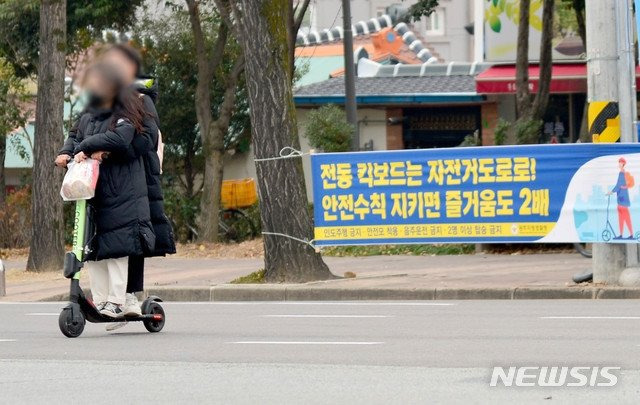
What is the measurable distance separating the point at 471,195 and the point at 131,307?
6.33 metres

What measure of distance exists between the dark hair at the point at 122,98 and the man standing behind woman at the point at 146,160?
0.04m

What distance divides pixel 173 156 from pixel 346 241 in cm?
1269

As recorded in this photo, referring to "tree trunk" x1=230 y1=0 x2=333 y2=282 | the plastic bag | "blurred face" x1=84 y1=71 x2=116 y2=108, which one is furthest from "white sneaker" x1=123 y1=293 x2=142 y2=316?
"tree trunk" x1=230 y1=0 x2=333 y2=282

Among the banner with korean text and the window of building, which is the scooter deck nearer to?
the banner with korean text

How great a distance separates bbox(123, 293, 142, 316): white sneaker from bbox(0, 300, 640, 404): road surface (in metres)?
0.22

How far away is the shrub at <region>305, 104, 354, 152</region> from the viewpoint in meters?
24.2

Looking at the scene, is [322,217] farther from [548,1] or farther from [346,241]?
[548,1]

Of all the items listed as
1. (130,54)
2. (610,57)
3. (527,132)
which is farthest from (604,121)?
(527,132)

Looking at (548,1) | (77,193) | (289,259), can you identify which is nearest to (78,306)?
(77,193)

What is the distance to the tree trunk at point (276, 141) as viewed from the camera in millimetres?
15609

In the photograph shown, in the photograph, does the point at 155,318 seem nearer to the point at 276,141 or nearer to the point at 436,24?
the point at 276,141

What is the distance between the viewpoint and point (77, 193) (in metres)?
9.97

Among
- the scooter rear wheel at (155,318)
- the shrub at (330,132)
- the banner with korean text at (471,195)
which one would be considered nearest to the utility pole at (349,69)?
the shrub at (330,132)

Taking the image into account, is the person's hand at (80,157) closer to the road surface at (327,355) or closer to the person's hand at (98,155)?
the person's hand at (98,155)
